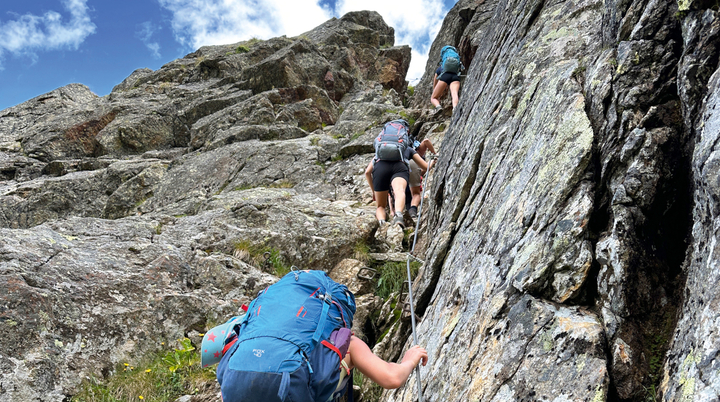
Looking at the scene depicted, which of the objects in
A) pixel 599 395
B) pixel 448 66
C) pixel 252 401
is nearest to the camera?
pixel 599 395

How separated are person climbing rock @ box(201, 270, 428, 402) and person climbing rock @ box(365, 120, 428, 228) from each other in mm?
5429

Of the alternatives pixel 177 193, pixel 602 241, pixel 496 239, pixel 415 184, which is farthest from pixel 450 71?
pixel 602 241

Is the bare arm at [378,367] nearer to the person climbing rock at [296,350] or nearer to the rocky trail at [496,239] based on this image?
the person climbing rock at [296,350]

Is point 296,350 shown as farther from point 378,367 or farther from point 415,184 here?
point 415,184

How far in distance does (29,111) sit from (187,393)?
24359 mm

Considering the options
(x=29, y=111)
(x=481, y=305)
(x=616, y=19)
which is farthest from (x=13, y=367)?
(x=29, y=111)

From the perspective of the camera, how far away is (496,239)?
14.3 feet

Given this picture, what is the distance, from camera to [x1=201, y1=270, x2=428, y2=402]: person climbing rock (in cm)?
317

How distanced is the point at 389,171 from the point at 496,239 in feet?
17.9

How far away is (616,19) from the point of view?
4.62 m

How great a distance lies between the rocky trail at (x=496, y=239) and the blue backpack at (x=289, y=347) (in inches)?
43.2

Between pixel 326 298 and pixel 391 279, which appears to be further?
pixel 391 279

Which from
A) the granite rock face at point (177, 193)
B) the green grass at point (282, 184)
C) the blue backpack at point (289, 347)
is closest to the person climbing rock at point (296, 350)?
the blue backpack at point (289, 347)

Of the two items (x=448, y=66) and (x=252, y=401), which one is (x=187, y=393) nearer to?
(x=252, y=401)
